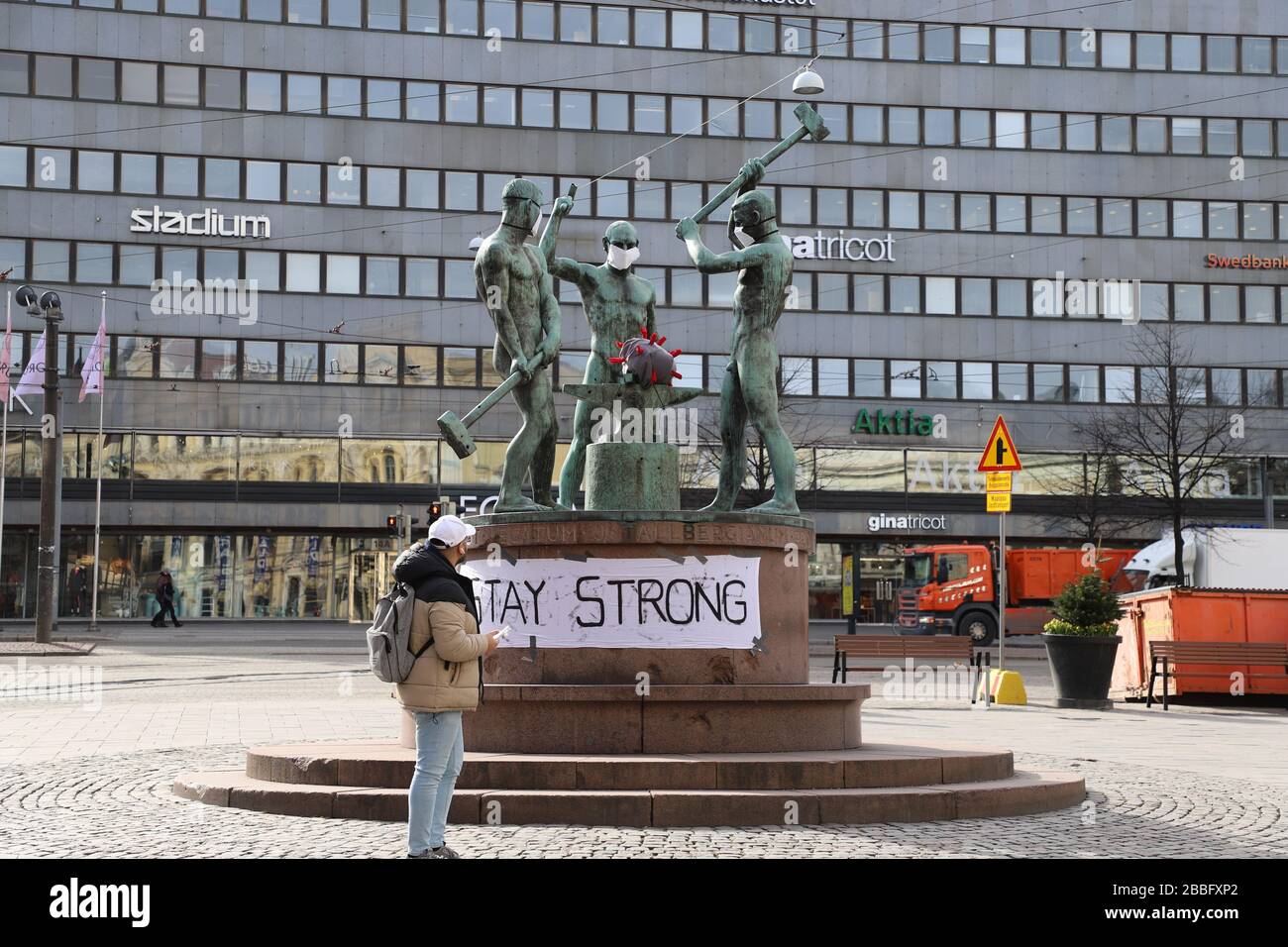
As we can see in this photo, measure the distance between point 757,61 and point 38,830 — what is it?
150 ft

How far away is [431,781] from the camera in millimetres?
7527

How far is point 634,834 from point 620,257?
534cm

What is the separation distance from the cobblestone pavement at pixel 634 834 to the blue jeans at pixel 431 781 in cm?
45

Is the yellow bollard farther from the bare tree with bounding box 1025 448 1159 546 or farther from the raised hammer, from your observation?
the bare tree with bounding box 1025 448 1159 546

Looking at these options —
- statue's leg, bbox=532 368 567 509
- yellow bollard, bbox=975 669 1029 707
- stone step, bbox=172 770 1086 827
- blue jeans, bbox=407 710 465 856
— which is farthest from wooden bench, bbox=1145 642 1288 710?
blue jeans, bbox=407 710 465 856

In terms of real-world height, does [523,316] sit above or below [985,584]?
above

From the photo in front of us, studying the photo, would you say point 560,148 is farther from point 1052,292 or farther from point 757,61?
point 1052,292

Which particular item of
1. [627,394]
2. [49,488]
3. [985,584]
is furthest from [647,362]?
[985,584]

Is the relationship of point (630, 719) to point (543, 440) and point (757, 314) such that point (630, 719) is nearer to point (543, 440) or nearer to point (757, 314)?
point (543, 440)

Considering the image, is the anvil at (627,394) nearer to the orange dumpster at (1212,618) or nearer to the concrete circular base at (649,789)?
the concrete circular base at (649,789)

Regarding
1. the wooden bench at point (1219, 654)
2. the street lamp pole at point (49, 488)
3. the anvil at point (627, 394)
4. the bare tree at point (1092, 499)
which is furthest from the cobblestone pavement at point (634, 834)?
the bare tree at point (1092, 499)

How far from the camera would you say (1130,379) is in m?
53.5

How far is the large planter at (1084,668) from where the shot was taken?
2066 cm

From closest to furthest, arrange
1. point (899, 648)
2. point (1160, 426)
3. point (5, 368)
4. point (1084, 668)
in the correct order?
point (1084, 668) → point (899, 648) → point (5, 368) → point (1160, 426)
